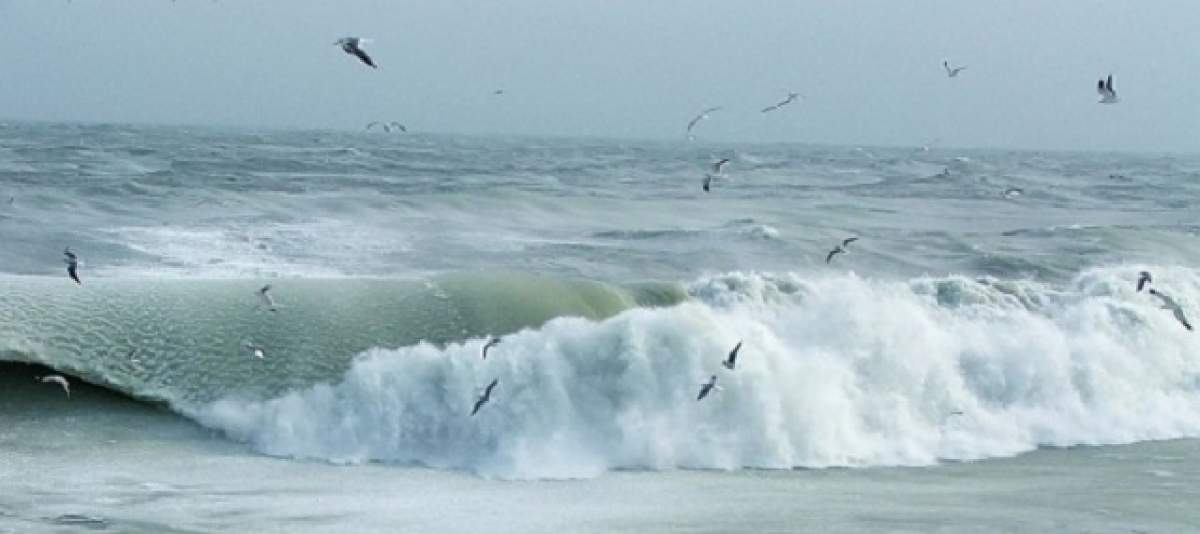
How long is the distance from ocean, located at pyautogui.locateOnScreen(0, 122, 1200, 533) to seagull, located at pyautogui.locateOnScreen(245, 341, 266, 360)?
3.4 inches

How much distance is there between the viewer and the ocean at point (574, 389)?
1052 centimetres

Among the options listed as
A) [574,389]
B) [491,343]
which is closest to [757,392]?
[574,389]

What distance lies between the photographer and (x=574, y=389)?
13.2 meters

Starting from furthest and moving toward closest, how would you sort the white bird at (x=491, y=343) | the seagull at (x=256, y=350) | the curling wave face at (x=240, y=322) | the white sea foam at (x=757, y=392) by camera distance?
the seagull at (x=256, y=350)
the white bird at (x=491, y=343)
the curling wave face at (x=240, y=322)
the white sea foam at (x=757, y=392)

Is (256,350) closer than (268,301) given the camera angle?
Yes

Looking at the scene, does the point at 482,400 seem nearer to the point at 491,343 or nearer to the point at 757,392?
the point at 491,343

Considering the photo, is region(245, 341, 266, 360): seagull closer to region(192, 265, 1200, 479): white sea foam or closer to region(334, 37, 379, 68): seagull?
region(192, 265, 1200, 479): white sea foam

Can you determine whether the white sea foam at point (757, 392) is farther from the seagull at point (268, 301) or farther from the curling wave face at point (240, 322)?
the seagull at point (268, 301)

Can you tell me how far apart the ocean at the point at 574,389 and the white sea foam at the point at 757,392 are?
1.4 inches

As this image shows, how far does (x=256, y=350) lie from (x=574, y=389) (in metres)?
2.88

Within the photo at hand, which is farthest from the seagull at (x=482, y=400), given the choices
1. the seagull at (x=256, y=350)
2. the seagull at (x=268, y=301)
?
the seagull at (x=268, y=301)

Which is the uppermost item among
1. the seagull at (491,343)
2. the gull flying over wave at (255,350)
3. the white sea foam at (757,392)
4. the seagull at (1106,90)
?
the seagull at (1106,90)

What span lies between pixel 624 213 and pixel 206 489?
2039 centimetres

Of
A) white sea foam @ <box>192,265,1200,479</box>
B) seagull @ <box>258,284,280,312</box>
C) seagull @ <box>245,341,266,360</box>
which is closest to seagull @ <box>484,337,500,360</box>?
white sea foam @ <box>192,265,1200,479</box>
